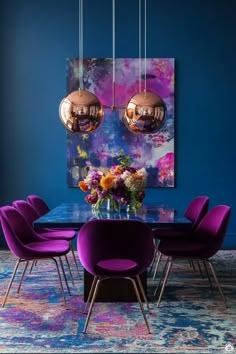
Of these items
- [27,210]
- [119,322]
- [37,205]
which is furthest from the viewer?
[37,205]

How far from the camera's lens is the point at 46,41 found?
6.70m

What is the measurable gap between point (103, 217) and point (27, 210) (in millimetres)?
1248

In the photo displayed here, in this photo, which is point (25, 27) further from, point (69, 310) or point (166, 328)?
point (166, 328)

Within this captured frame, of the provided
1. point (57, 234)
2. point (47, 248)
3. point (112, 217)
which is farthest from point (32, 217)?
point (112, 217)

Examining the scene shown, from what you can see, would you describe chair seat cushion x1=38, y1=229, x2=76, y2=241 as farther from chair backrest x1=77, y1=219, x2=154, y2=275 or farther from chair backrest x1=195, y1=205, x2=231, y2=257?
chair backrest x1=77, y1=219, x2=154, y2=275

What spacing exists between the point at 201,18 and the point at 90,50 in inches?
66.8

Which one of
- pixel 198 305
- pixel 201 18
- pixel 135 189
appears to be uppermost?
pixel 201 18

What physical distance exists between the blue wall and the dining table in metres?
2.44

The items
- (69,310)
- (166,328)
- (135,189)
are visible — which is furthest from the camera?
(135,189)

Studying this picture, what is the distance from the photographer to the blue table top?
3.46m

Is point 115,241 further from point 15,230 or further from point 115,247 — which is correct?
point 15,230

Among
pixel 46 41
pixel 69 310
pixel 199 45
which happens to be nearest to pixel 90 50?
pixel 46 41

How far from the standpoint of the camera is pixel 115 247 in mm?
3186

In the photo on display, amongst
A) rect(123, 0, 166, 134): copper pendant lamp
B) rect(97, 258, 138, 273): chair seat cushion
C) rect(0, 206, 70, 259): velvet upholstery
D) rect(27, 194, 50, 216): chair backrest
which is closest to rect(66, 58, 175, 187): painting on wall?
rect(27, 194, 50, 216): chair backrest
